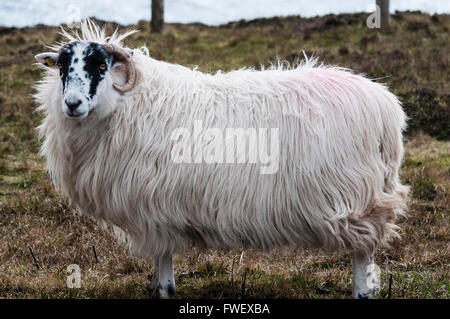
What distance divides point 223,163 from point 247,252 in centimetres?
162

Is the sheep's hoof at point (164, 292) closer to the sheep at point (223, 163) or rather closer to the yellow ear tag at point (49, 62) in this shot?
the sheep at point (223, 163)

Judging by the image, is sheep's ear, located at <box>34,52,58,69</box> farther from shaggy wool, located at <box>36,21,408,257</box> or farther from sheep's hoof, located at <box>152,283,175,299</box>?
sheep's hoof, located at <box>152,283,175,299</box>

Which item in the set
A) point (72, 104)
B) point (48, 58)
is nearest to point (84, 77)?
point (72, 104)

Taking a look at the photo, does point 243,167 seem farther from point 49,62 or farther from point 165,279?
point 49,62

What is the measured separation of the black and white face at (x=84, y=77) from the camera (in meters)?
3.64

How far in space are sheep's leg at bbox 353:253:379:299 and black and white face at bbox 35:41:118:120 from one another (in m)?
2.07

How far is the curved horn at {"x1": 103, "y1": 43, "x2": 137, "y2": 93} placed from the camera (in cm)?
397

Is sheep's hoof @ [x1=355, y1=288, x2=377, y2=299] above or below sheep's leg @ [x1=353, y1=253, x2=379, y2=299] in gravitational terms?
below

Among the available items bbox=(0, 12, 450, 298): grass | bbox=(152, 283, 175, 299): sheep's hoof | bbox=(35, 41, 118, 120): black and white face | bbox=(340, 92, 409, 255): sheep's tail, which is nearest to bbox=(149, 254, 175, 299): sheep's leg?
bbox=(152, 283, 175, 299): sheep's hoof

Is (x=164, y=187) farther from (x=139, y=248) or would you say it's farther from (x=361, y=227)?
(x=361, y=227)

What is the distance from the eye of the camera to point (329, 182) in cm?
381

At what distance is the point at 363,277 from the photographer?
13.3ft
